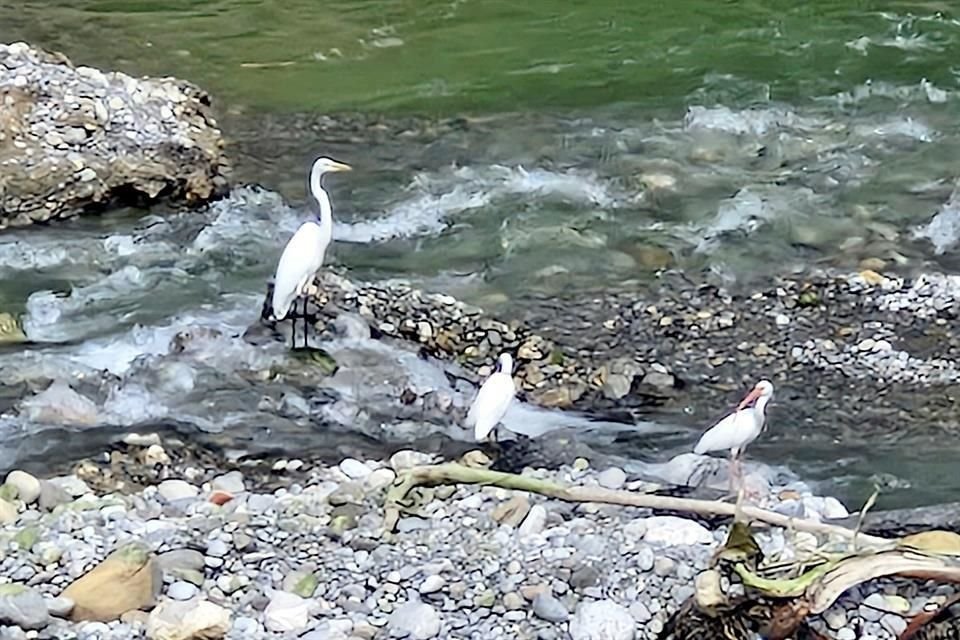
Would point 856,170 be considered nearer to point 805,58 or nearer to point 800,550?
point 805,58

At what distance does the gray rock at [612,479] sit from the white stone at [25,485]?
6.20 feet

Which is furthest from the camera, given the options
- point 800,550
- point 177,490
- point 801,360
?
point 801,360

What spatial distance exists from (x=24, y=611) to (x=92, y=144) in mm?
4734

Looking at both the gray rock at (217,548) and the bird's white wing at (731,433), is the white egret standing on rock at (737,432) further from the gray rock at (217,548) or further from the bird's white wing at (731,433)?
the gray rock at (217,548)

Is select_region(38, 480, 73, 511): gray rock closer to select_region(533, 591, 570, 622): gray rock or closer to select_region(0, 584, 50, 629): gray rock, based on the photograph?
select_region(0, 584, 50, 629): gray rock

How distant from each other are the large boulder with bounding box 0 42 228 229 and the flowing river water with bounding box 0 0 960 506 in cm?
17

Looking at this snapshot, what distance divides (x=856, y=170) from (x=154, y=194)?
387 cm

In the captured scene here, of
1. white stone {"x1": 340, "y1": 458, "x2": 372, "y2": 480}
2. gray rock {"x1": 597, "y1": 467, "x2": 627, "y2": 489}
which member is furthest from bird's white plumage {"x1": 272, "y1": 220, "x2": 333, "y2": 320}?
gray rock {"x1": 597, "y1": 467, "x2": 627, "y2": 489}

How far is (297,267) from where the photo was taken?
6285 millimetres

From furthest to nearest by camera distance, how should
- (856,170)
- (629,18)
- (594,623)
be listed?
(629,18) → (856,170) → (594,623)

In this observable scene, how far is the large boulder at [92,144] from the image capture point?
773cm

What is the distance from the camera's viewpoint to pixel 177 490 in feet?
16.8

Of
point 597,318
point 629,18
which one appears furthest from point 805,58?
point 597,318

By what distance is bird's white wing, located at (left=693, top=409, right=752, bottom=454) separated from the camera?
201 inches
